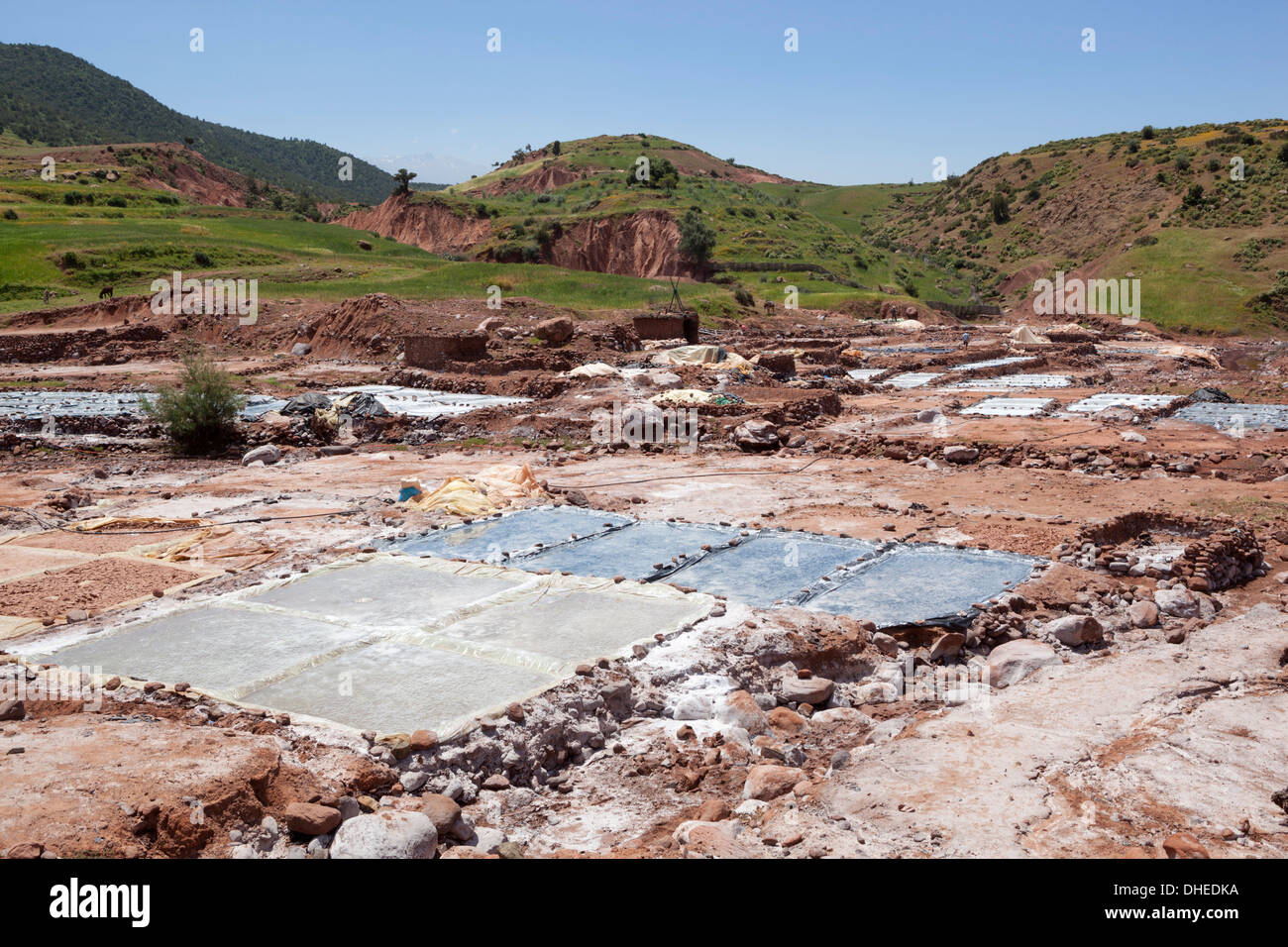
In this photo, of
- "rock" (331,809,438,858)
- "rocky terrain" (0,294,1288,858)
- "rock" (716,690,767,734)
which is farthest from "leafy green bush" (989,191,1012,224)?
"rock" (331,809,438,858)

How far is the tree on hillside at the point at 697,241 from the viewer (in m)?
54.8

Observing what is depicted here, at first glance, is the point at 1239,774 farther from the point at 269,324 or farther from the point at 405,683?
the point at 269,324

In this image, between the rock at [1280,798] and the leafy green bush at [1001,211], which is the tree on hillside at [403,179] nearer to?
the leafy green bush at [1001,211]

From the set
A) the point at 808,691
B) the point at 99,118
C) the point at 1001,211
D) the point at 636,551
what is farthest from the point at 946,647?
the point at 99,118

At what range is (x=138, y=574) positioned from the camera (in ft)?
26.9

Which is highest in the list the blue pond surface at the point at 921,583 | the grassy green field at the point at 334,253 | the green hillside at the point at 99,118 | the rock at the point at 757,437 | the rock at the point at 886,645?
the green hillside at the point at 99,118

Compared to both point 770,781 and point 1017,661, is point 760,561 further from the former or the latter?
point 770,781

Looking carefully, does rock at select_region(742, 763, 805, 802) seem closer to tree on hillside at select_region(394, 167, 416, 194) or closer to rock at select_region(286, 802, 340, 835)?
rock at select_region(286, 802, 340, 835)

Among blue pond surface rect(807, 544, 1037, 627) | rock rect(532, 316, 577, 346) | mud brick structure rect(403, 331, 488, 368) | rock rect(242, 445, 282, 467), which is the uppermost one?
rock rect(532, 316, 577, 346)

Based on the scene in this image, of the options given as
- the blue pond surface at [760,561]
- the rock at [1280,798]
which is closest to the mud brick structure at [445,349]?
the blue pond surface at [760,561]

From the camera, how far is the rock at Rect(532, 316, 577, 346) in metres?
27.4

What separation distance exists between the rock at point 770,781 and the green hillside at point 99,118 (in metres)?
96.7

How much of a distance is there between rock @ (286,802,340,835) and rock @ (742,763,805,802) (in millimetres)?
2111

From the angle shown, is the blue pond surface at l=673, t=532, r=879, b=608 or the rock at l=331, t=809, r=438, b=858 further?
the blue pond surface at l=673, t=532, r=879, b=608
